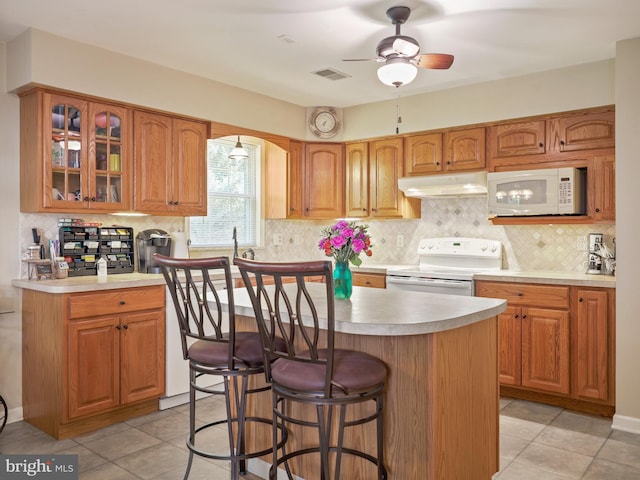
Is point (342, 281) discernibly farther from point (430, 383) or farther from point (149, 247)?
point (149, 247)

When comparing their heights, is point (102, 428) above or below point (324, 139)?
below

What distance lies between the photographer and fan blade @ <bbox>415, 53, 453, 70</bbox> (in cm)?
292

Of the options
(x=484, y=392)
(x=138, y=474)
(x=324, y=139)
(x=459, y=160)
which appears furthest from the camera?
(x=324, y=139)

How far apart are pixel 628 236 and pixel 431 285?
1.51m

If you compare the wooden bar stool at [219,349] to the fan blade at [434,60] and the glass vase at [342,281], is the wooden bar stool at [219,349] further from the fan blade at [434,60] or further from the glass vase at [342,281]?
the fan blade at [434,60]

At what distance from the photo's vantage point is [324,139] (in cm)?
529

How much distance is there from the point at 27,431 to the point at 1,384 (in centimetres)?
39

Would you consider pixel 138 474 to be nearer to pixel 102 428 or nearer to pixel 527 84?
pixel 102 428

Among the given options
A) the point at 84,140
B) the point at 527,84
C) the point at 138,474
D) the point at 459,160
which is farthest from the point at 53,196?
the point at 527,84

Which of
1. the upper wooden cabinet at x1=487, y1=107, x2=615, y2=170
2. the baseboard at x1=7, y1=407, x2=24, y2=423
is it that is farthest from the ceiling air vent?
the baseboard at x1=7, y1=407, x2=24, y2=423

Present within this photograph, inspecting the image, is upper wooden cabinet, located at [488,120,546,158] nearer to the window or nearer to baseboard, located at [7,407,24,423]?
the window

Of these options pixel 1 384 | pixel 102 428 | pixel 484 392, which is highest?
pixel 484 392

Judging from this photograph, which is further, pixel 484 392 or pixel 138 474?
pixel 138 474

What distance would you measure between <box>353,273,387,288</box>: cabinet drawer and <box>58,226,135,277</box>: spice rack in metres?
2.06
